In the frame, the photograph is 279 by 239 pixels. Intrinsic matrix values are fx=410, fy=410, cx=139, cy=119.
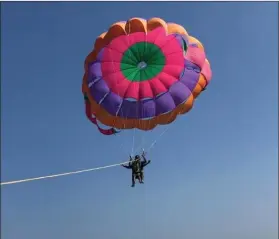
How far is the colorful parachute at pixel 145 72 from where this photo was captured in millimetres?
15812

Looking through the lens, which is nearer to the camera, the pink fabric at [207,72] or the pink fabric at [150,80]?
the pink fabric at [150,80]

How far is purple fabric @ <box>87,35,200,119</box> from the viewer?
15.8 metres

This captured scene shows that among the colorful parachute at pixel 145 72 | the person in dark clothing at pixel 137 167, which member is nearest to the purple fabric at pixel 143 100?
the colorful parachute at pixel 145 72

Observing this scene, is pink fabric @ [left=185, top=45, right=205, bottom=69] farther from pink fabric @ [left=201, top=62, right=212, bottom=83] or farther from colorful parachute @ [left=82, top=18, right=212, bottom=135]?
pink fabric @ [left=201, top=62, right=212, bottom=83]

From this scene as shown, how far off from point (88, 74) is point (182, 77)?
3.71 metres

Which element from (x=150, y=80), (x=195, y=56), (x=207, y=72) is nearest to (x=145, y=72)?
(x=150, y=80)

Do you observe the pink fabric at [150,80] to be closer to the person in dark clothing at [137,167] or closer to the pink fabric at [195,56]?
the pink fabric at [195,56]

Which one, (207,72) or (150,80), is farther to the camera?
(207,72)

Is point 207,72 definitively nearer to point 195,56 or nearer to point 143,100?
point 195,56

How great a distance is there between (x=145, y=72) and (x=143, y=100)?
1130 millimetres

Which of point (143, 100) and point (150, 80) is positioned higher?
point (150, 80)

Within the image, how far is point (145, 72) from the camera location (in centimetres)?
1619

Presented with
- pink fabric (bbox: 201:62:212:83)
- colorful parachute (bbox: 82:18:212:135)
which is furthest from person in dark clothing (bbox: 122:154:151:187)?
pink fabric (bbox: 201:62:212:83)

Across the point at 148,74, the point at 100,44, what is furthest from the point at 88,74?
the point at 148,74
